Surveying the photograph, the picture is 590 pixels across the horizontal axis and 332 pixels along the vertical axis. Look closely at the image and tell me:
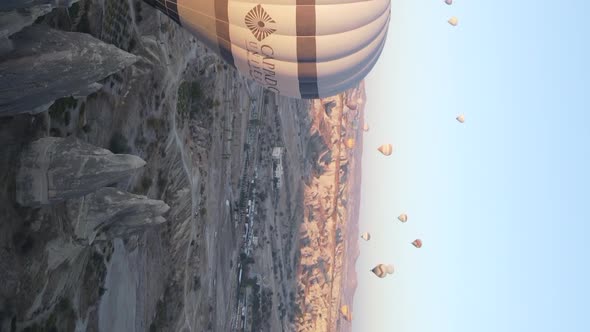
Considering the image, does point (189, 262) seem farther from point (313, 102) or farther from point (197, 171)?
point (313, 102)

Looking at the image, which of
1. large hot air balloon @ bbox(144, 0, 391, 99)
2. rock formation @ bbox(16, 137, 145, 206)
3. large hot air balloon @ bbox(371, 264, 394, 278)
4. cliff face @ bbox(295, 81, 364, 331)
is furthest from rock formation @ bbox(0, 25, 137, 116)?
cliff face @ bbox(295, 81, 364, 331)

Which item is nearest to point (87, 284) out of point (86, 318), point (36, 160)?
point (86, 318)

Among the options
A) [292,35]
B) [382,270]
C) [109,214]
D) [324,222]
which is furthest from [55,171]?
[324,222]

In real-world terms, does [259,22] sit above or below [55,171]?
above

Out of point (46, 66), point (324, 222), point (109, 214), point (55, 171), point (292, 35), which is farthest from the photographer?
point (324, 222)

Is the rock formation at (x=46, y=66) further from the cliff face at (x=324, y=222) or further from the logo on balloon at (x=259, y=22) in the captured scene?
the cliff face at (x=324, y=222)

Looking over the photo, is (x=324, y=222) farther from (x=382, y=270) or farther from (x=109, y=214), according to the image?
(x=109, y=214)

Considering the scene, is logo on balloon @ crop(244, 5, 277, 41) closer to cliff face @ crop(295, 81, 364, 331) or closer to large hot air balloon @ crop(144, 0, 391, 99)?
large hot air balloon @ crop(144, 0, 391, 99)

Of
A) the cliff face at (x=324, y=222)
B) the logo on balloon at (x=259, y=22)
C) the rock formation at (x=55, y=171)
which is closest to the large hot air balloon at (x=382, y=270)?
the cliff face at (x=324, y=222)
